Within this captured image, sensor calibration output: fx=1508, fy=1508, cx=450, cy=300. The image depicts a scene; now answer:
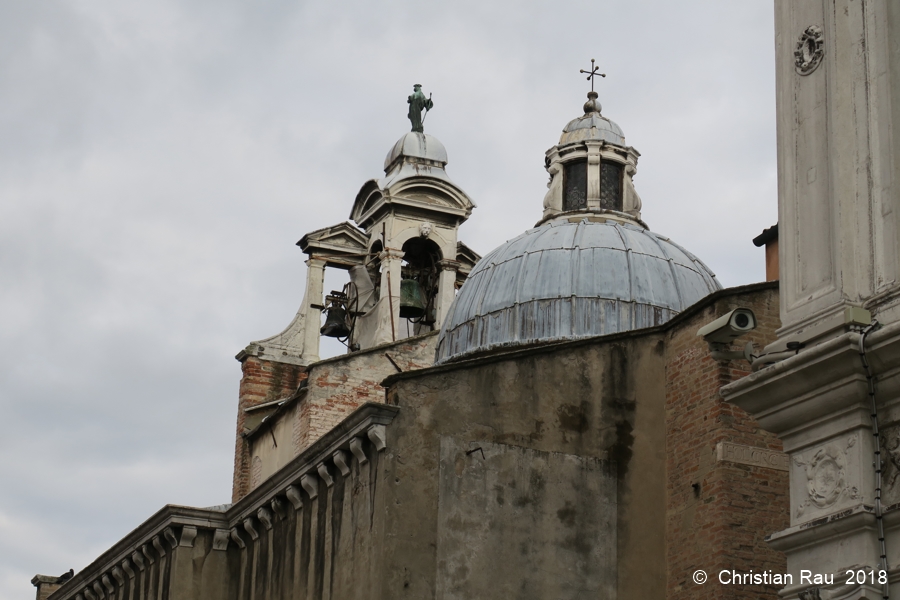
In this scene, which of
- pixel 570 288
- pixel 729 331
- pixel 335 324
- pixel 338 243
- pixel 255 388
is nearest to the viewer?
pixel 729 331

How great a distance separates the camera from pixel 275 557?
18.3 meters

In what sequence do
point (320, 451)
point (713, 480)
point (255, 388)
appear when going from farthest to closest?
point (255, 388) → point (320, 451) → point (713, 480)

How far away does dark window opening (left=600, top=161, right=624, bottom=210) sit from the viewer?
77.4 feet

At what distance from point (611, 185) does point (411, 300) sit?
288 inches

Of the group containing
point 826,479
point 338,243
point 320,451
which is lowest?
point 826,479

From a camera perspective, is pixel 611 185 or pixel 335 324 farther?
pixel 335 324

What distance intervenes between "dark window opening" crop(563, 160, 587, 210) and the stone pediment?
25.0ft

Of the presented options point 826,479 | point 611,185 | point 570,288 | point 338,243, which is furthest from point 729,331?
point 338,243

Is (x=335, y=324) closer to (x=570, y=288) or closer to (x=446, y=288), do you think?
(x=446, y=288)

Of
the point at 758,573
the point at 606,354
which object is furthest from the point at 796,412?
the point at 606,354

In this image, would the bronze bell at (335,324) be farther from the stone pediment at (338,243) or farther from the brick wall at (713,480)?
the brick wall at (713,480)

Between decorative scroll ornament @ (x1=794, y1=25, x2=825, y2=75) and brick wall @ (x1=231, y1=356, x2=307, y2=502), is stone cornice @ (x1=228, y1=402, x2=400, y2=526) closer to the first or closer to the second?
decorative scroll ornament @ (x1=794, y1=25, x2=825, y2=75)

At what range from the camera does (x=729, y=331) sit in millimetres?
10555

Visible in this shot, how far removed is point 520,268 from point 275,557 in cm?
571
